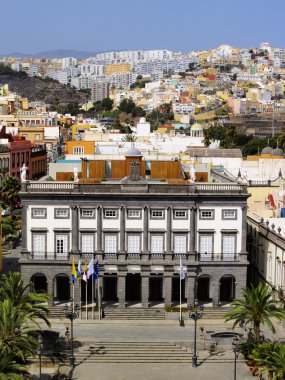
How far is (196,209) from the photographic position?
61.1 meters

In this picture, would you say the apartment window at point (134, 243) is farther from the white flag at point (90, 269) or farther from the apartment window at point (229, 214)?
the apartment window at point (229, 214)

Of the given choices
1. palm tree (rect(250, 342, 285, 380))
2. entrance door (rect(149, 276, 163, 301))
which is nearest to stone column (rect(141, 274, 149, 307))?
entrance door (rect(149, 276, 163, 301))

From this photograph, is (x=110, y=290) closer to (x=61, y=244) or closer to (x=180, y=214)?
(x=61, y=244)

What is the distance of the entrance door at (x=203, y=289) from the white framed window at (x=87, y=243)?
847 centimetres

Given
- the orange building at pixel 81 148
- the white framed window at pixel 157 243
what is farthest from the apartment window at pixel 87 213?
the orange building at pixel 81 148

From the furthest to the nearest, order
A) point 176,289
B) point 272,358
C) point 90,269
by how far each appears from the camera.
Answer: point 176,289 → point 90,269 → point 272,358

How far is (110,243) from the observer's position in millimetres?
61188

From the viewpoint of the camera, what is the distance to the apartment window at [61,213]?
201 feet

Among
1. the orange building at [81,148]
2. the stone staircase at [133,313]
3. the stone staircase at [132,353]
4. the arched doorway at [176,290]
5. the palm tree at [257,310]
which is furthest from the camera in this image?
the orange building at [81,148]

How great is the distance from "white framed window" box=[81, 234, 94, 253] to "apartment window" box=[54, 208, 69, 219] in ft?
6.22

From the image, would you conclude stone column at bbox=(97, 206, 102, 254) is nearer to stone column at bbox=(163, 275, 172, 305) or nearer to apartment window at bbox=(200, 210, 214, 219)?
stone column at bbox=(163, 275, 172, 305)

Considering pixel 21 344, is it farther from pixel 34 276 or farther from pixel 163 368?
pixel 34 276

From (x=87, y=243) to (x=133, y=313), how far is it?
606 cm

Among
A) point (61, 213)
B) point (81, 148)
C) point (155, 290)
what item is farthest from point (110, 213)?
point (81, 148)
